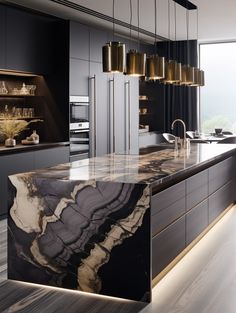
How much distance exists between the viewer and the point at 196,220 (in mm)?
4898

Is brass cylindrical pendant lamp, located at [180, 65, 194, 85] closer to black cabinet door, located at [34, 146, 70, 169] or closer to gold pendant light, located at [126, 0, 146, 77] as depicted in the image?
gold pendant light, located at [126, 0, 146, 77]

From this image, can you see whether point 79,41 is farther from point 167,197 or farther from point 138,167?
point 167,197

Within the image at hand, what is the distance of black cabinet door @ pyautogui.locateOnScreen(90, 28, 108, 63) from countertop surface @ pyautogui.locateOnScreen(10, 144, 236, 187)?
2.79m

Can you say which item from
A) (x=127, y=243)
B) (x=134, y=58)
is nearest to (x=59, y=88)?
(x=134, y=58)

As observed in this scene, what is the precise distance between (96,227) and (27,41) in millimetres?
3816

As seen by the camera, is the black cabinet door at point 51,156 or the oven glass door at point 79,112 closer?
the black cabinet door at point 51,156

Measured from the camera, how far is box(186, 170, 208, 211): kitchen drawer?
4634 millimetres

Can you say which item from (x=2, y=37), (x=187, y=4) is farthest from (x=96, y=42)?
(x=2, y=37)

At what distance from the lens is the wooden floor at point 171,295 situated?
11.4 feet

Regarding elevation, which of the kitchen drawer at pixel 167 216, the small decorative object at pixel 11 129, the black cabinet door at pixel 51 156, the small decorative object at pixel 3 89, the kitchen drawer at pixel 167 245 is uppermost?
the small decorative object at pixel 3 89

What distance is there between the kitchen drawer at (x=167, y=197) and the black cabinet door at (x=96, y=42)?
13.6ft

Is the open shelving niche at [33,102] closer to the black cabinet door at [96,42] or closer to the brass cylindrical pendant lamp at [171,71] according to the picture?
the black cabinet door at [96,42]

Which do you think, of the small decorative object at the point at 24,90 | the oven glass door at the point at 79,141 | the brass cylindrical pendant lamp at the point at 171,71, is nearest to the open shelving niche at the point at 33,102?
the small decorative object at the point at 24,90

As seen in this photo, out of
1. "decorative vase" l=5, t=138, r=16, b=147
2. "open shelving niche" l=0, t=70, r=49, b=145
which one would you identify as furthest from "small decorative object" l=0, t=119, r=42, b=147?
"open shelving niche" l=0, t=70, r=49, b=145
